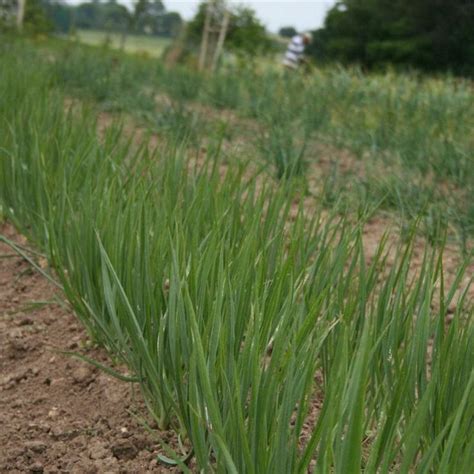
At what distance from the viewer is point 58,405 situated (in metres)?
1.52

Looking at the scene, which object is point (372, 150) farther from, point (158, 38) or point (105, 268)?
point (158, 38)

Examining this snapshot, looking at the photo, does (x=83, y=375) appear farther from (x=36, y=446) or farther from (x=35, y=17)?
(x=35, y=17)

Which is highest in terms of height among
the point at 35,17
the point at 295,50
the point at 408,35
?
the point at 408,35

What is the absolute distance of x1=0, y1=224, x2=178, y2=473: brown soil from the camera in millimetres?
1296

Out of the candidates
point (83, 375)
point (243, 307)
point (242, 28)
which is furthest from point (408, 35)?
point (243, 307)

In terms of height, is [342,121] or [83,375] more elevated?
[342,121]

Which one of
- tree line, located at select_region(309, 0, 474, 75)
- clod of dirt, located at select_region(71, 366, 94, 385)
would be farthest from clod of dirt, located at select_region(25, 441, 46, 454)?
tree line, located at select_region(309, 0, 474, 75)

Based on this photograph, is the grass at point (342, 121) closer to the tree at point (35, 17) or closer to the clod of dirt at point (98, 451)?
the clod of dirt at point (98, 451)

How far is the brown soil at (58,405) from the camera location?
1296 mm

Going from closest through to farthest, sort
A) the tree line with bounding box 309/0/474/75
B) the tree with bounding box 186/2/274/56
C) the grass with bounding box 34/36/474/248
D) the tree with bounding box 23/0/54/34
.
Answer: the grass with bounding box 34/36/474/248 < the tree line with bounding box 309/0/474/75 < the tree with bounding box 23/0/54/34 < the tree with bounding box 186/2/274/56

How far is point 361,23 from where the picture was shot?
19.5 metres

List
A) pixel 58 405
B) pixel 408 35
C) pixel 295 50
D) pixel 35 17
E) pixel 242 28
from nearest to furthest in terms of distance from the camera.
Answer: pixel 58 405 < pixel 295 50 < pixel 408 35 < pixel 35 17 < pixel 242 28

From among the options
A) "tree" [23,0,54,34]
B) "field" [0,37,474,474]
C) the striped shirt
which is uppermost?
"field" [0,37,474,474]

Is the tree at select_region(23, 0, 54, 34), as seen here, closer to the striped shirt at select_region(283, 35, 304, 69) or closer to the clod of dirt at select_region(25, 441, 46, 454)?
the striped shirt at select_region(283, 35, 304, 69)
